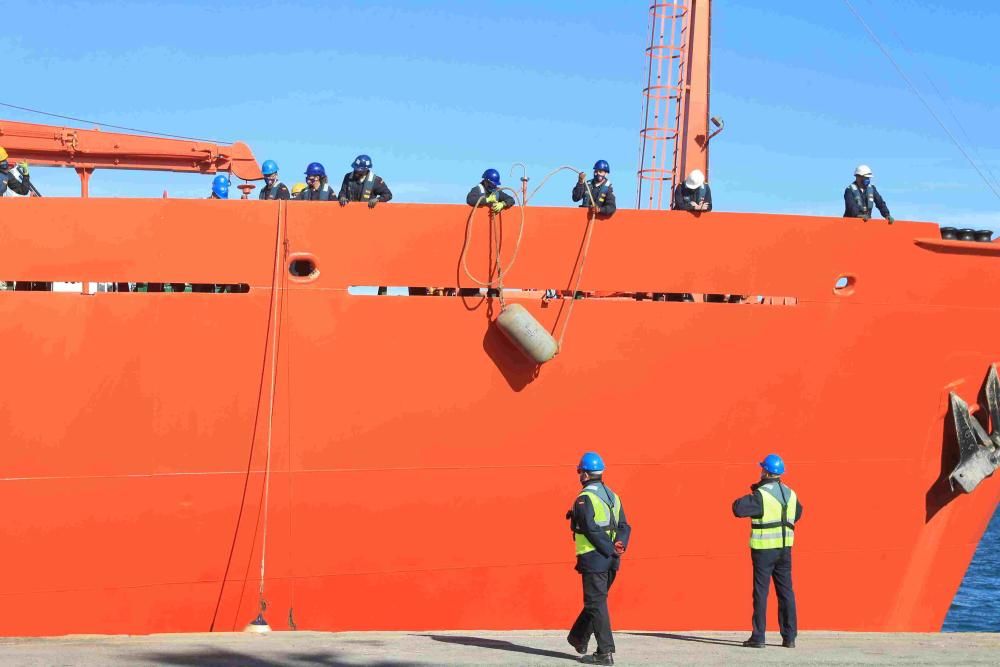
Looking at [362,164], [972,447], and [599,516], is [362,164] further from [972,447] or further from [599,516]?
[972,447]

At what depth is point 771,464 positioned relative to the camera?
8711 mm

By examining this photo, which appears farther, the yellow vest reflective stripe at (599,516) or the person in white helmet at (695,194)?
the person in white helmet at (695,194)

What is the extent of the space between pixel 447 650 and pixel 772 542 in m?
2.43

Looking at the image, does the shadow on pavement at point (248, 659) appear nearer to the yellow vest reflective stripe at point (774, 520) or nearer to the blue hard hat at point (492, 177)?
the yellow vest reflective stripe at point (774, 520)

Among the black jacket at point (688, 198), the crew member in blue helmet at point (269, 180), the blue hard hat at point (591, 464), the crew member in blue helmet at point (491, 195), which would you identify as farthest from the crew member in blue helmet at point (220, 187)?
the blue hard hat at point (591, 464)

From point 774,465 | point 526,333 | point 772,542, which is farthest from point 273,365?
point 772,542

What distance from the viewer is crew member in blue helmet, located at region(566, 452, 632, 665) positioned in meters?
7.73

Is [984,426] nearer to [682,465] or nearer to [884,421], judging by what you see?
[884,421]

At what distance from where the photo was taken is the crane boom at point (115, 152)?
1275 centimetres

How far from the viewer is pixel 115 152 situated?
12.9 m

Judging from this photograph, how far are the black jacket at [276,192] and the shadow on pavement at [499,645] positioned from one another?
14.7ft

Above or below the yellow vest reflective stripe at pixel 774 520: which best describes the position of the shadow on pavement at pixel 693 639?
below

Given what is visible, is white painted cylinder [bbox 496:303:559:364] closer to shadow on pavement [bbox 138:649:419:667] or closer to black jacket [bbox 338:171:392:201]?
black jacket [bbox 338:171:392:201]

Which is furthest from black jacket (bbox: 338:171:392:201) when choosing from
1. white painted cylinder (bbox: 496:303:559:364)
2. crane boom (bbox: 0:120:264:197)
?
crane boom (bbox: 0:120:264:197)
